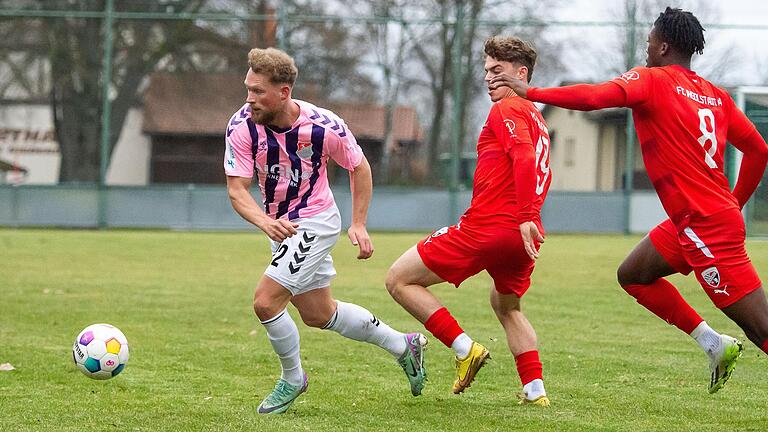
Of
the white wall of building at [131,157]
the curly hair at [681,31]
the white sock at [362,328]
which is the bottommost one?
the white wall of building at [131,157]

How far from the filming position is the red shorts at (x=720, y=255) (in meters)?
5.09

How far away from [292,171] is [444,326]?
1104 millimetres

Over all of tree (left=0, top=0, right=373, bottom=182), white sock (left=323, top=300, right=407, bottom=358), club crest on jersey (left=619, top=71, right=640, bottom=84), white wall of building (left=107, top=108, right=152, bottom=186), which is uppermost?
club crest on jersey (left=619, top=71, right=640, bottom=84)

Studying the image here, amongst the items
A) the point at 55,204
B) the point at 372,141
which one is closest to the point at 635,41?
the point at 372,141

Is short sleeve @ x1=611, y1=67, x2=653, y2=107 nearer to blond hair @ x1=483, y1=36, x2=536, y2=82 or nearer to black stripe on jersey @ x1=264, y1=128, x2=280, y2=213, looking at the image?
blond hair @ x1=483, y1=36, x2=536, y2=82

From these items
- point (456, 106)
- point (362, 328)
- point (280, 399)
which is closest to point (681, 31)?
point (362, 328)

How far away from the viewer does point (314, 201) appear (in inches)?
230

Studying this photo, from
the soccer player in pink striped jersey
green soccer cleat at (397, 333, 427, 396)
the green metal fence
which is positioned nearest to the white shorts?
the soccer player in pink striped jersey

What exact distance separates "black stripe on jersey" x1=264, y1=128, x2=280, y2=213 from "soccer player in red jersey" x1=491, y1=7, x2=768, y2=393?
1150 millimetres

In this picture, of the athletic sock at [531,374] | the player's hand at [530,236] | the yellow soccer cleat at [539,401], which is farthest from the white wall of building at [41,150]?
the player's hand at [530,236]

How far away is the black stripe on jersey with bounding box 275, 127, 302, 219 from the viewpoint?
5715 mm

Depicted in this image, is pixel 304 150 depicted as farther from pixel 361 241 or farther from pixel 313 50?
pixel 313 50

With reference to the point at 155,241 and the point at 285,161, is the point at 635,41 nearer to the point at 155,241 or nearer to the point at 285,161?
the point at 155,241

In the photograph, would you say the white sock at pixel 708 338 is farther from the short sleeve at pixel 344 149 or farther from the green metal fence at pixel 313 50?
the green metal fence at pixel 313 50
